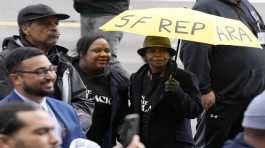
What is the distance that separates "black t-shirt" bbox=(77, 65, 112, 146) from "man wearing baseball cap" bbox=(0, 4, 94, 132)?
0.26m

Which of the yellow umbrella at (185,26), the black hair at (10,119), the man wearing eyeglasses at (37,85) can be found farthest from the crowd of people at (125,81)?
the black hair at (10,119)

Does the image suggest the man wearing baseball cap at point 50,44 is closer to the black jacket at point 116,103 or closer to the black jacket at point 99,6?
the black jacket at point 116,103

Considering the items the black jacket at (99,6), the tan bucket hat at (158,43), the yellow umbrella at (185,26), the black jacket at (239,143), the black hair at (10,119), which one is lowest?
the black jacket at (99,6)

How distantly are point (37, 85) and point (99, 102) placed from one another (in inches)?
62.1

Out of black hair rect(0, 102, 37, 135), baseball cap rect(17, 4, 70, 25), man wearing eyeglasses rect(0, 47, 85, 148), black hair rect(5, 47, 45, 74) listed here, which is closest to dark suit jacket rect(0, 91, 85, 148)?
man wearing eyeglasses rect(0, 47, 85, 148)

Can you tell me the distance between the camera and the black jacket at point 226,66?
27.0 ft

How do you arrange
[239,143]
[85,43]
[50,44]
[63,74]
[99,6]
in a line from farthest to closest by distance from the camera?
[99,6] < [85,43] < [50,44] < [63,74] < [239,143]

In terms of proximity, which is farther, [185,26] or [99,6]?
[99,6]

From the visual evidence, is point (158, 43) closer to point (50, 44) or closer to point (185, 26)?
point (185, 26)

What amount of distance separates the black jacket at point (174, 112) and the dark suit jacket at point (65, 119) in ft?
4.36

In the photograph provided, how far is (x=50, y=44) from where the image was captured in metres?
7.49

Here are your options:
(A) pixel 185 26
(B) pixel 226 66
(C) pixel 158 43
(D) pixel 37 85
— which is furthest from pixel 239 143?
(B) pixel 226 66

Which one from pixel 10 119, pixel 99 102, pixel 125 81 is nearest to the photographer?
pixel 10 119

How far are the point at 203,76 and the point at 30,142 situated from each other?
373cm
